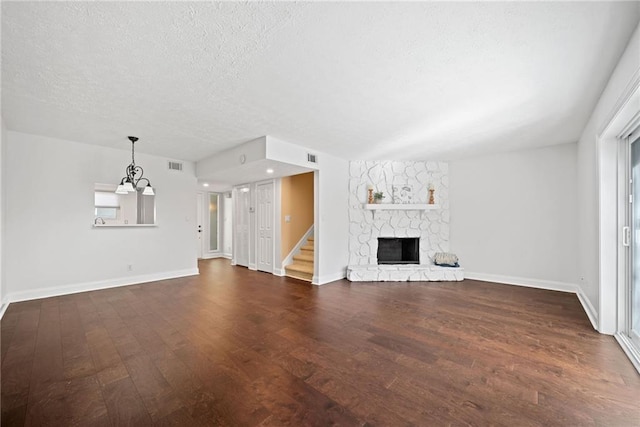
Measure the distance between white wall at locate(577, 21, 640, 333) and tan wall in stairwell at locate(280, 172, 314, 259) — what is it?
508 centimetres

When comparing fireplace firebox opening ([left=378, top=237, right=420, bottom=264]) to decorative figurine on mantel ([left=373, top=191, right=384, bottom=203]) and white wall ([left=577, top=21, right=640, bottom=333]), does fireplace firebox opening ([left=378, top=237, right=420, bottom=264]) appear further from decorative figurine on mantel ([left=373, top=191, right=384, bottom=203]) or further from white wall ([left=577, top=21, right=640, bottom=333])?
white wall ([left=577, top=21, right=640, bottom=333])

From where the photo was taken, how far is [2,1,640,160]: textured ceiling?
1.70 m

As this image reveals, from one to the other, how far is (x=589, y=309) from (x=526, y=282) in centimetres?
157

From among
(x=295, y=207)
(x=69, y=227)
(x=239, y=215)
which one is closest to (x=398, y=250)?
(x=295, y=207)

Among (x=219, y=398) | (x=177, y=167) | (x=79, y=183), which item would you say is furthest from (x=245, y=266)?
(x=219, y=398)

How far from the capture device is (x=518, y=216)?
518cm

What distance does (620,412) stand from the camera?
1729 mm

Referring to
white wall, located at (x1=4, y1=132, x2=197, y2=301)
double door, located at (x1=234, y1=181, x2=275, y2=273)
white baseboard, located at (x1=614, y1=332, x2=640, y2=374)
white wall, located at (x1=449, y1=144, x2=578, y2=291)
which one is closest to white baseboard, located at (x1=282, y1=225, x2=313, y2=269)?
double door, located at (x1=234, y1=181, x2=275, y2=273)

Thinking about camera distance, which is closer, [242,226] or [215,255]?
[242,226]

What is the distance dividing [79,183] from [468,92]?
6105 mm

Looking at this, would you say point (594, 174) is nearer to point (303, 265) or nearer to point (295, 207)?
point (303, 265)

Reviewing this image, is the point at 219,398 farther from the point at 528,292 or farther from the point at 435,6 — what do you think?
the point at 528,292

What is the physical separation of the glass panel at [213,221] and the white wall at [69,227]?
3.28 m

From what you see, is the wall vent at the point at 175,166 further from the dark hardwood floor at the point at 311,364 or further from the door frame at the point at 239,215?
the dark hardwood floor at the point at 311,364
